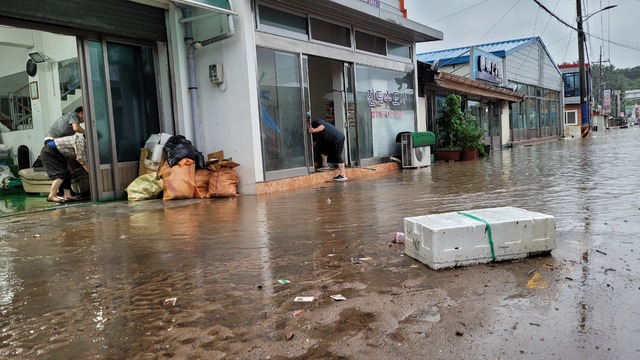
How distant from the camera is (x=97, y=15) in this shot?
709cm

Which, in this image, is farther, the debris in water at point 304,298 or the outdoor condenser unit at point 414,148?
the outdoor condenser unit at point 414,148

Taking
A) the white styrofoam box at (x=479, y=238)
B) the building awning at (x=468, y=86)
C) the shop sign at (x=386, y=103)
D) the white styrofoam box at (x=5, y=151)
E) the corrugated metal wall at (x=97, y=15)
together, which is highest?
the corrugated metal wall at (x=97, y=15)

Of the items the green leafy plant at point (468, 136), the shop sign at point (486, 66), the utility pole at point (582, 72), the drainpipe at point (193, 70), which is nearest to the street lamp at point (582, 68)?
the utility pole at point (582, 72)

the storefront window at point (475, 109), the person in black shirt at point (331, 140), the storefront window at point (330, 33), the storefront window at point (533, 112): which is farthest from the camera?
the storefront window at point (533, 112)

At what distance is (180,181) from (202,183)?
43cm

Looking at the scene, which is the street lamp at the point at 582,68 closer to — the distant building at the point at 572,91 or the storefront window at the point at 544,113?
the storefront window at the point at 544,113

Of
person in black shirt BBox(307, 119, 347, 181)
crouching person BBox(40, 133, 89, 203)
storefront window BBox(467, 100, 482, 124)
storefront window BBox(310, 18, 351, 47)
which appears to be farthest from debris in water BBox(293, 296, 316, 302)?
storefront window BBox(467, 100, 482, 124)

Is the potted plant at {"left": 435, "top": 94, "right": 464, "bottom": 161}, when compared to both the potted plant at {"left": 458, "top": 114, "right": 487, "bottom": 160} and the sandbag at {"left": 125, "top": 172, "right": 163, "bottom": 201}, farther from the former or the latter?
the sandbag at {"left": 125, "top": 172, "right": 163, "bottom": 201}

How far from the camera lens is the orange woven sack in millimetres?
7648

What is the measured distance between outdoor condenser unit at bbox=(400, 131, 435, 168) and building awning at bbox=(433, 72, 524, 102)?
2.71 m

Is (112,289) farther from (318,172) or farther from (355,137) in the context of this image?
(355,137)

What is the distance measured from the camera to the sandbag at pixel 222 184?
7.66 meters

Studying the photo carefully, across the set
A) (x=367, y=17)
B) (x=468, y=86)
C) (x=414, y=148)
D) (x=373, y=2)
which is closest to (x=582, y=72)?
(x=468, y=86)

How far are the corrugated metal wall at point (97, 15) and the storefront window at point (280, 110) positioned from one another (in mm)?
1857
